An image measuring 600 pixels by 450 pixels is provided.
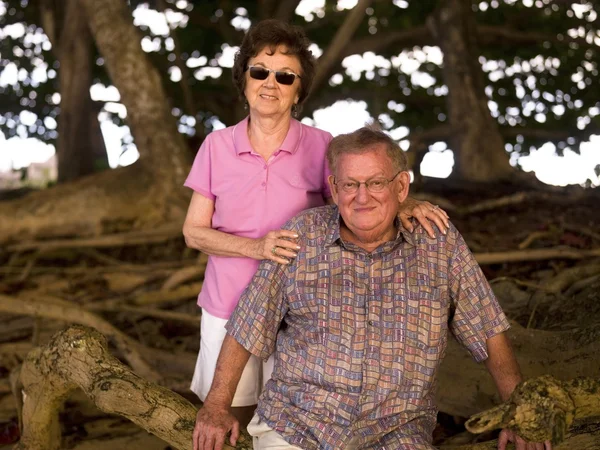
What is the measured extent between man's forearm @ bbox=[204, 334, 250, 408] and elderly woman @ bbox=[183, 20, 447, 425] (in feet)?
0.89

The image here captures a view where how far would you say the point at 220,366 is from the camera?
267cm

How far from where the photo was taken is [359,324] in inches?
99.0

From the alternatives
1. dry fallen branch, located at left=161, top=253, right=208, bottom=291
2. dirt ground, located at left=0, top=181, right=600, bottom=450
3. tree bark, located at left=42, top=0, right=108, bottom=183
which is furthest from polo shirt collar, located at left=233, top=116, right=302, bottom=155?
tree bark, located at left=42, top=0, right=108, bottom=183

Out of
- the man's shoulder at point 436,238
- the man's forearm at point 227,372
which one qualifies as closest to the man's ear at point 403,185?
the man's shoulder at point 436,238

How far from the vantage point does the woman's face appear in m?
2.86

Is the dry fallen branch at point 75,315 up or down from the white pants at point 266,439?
down

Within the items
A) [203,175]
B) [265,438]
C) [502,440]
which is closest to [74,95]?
[203,175]

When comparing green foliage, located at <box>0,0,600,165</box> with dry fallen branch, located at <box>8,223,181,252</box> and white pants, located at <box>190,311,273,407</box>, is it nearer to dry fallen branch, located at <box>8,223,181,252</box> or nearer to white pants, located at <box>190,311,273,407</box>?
dry fallen branch, located at <box>8,223,181,252</box>

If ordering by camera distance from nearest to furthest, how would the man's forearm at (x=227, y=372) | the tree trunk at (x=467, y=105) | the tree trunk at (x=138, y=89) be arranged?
the man's forearm at (x=227, y=372)
the tree trunk at (x=138, y=89)
the tree trunk at (x=467, y=105)

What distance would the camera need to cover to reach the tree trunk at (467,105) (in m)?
7.86

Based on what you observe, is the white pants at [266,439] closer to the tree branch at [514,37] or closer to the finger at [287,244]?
the finger at [287,244]

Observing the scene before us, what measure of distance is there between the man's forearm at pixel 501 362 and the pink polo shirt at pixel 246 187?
2.68 feet

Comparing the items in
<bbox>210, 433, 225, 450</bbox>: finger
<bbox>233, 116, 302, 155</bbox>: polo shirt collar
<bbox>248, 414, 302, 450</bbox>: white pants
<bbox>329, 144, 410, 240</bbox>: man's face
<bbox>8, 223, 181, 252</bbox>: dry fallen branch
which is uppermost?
<bbox>233, 116, 302, 155</bbox>: polo shirt collar

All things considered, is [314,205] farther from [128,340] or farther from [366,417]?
[128,340]
